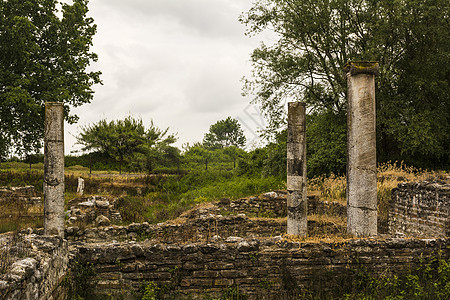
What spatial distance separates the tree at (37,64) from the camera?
18.7 meters

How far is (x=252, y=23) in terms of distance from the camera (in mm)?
21688

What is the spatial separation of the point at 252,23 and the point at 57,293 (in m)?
19.6

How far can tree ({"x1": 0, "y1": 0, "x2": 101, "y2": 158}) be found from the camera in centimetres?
1870

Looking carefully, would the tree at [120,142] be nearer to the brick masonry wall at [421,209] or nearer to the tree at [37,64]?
the tree at [37,64]

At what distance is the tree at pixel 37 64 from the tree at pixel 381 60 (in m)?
10.5

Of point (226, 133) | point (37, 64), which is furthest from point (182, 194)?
point (226, 133)

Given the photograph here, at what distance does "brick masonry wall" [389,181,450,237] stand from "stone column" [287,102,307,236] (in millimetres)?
3269

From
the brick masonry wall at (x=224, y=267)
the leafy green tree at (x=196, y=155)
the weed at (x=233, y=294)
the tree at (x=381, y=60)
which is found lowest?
the weed at (x=233, y=294)

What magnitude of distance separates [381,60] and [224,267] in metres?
15.6

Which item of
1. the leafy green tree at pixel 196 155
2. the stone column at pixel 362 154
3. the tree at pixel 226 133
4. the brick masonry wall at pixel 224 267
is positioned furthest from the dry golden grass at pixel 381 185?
the tree at pixel 226 133

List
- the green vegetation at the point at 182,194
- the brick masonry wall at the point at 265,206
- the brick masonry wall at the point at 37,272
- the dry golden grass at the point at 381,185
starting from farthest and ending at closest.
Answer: the green vegetation at the point at 182,194, the brick masonry wall at the point at 265,206, the dry golden grass at the point at 381,185, the brick masonry wall at the point at 37,272

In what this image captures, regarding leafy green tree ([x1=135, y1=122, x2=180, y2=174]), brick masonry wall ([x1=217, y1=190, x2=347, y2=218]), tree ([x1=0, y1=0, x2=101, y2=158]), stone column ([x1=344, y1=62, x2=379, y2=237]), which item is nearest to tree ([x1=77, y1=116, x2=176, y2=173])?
leafy green tree ([x1=135, y1=122, x2=180, y2=174])

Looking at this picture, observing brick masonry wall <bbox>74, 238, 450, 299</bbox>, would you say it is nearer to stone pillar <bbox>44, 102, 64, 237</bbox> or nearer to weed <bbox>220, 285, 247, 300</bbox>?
weed <bbox>220, 285, 247, 300</bbox>

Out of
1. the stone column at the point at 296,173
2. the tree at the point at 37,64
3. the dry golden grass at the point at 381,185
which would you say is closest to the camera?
the stone column at the point at 296,173
